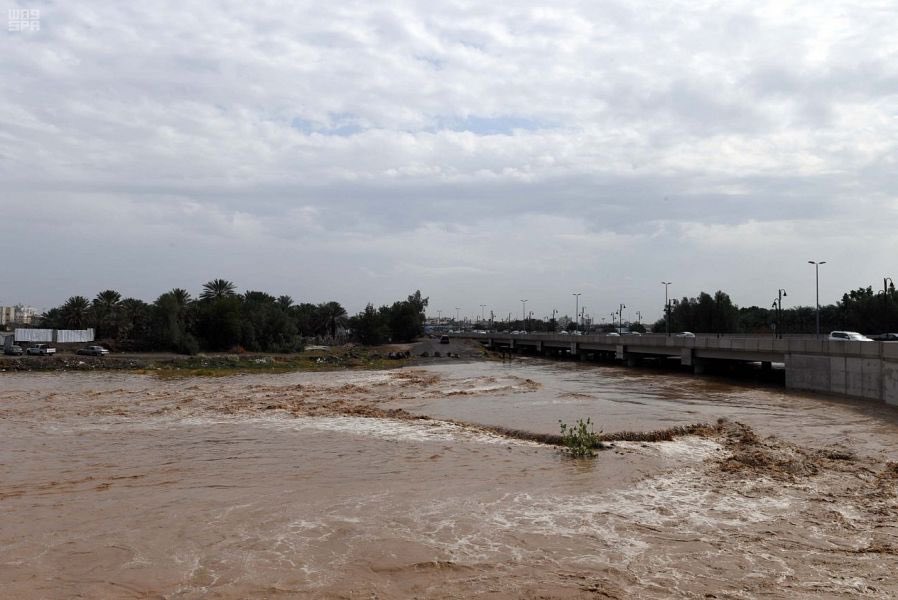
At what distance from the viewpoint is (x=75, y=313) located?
314 ft

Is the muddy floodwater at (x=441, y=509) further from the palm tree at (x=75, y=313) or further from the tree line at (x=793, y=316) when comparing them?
the palm tree at (x=75, y=313)

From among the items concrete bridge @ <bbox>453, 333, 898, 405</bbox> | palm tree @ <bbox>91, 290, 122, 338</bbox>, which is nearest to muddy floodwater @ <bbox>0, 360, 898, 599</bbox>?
concrete bridge @ <bbox>453, 333, 898, 405</bbox>

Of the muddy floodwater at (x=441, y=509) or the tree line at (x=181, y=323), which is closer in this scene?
the muddy floodwater at (x=441, y=509)

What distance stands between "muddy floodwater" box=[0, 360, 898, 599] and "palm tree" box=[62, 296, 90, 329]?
78507 millimetres

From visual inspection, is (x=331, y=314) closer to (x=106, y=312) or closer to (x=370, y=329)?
(x=370, y=329)

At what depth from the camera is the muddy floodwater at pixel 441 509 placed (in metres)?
8.95

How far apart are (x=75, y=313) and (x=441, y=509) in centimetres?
10015

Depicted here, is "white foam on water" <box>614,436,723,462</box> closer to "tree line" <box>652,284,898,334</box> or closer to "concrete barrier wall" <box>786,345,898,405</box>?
"concrete barrier wall" <box>786,345,898,405</box>

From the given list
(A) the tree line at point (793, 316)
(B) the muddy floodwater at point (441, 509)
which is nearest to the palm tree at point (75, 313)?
(B) the muddy floodwater at point (441, 509)

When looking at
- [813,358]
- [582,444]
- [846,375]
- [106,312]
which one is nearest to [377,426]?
[582,444]

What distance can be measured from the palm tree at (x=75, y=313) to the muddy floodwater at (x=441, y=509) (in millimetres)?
78507

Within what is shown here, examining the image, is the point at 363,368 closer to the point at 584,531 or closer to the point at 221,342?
the point at 221,342

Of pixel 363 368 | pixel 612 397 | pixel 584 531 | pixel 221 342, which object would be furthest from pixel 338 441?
pixel 221 342

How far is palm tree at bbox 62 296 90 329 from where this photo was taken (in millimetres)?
95625
